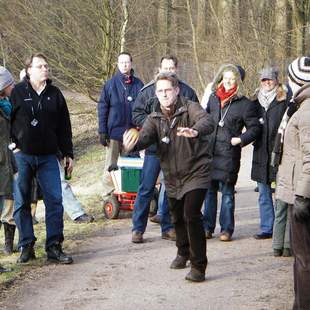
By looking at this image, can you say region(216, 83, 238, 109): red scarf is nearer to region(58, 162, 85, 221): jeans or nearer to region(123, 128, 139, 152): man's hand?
region(123, 128, 139, 152): man's hand

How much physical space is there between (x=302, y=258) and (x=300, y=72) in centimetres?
156

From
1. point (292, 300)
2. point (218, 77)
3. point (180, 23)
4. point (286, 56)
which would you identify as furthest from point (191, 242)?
point (180, 23)

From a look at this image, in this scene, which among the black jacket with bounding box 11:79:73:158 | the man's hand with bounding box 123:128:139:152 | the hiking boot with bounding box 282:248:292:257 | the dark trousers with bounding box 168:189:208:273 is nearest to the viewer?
the man's hand with bounding box 123:128:139:152

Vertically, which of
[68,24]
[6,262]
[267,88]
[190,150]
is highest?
[68,24]

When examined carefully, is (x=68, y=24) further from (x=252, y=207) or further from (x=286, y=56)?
(x=252, y=207)

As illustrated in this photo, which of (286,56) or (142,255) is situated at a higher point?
(286,56)

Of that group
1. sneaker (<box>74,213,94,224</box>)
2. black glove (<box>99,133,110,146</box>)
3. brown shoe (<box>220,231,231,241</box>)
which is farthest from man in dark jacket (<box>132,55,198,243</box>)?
black glove (<box>99,133,110,146</box>)

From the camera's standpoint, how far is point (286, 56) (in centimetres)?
2230

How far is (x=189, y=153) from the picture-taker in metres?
6.88

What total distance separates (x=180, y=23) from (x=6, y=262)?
1881cm

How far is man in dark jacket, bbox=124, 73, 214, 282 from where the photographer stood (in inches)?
270

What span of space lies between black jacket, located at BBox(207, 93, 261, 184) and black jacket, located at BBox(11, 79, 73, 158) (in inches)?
75.2

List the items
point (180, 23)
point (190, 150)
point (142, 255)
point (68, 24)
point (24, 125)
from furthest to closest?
point (180, 23)
point (68, 24)
point (142, 255)
point (24, 125)
point (190, 150)

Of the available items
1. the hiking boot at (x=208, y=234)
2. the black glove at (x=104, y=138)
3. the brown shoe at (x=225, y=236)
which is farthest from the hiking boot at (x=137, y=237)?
the black glove at (x=104, y=138)
